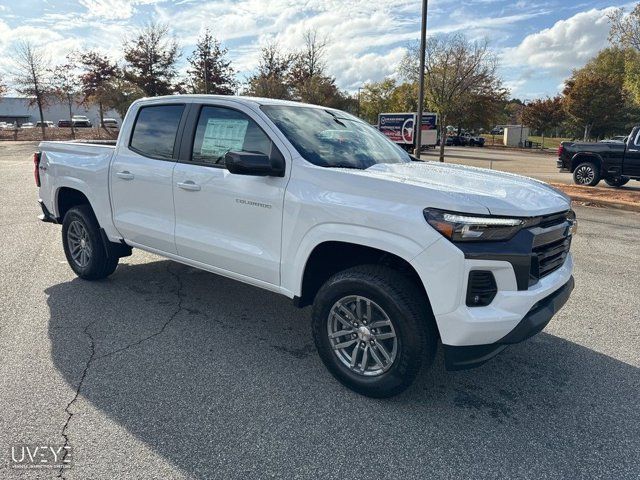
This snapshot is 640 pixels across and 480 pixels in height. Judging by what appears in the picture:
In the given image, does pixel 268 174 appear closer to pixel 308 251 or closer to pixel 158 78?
pixel 308 251

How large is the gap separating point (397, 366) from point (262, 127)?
1.92 meters

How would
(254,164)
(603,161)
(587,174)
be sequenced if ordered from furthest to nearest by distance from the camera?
(587,174), (603,161), (254,164)

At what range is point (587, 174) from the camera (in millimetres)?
14367

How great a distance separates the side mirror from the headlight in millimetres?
1126

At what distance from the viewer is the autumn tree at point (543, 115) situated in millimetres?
54562

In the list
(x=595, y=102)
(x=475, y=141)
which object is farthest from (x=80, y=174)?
(x=475, y=141)

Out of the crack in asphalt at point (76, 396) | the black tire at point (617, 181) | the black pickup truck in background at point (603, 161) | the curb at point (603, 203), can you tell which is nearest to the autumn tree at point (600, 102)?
the black tire at point (617, 181)

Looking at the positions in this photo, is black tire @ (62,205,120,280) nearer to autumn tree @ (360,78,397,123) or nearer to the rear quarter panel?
the rear quarter panel

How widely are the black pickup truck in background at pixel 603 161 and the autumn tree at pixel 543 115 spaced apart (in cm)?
4400

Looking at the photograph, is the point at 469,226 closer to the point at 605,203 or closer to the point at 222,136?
the point at 222,136

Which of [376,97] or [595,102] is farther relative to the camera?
[376,97]

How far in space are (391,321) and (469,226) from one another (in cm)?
73

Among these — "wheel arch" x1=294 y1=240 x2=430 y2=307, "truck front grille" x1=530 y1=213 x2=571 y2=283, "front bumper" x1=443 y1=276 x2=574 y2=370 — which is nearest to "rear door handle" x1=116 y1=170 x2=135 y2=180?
"wheel arch" x1=294 y1=240 x2=430 y2=307

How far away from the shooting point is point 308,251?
323 cm
